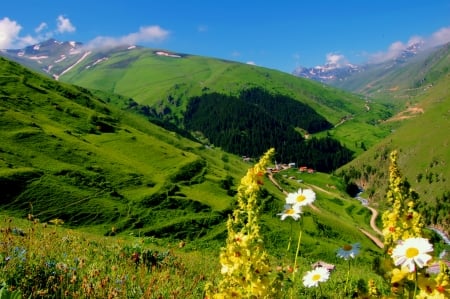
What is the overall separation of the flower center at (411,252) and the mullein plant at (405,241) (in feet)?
0.08

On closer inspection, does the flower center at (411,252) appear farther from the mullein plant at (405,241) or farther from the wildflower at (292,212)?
the wildflower at (292,212)

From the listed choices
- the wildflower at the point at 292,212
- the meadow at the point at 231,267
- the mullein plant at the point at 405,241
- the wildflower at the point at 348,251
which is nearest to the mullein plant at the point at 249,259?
the meadow at the point at 231,267

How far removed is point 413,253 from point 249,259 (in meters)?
1.95

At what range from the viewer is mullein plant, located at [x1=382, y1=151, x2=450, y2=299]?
435 cm

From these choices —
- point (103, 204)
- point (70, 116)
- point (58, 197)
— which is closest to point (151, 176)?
point (103, 204)

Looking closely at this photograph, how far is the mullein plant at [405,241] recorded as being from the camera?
435 centimetres

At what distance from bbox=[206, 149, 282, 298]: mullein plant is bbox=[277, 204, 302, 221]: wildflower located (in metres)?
0.46

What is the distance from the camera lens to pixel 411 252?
3.92m

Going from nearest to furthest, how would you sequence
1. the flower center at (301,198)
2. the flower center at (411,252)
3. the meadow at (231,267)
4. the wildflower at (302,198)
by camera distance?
1. the flower center at (411,252)
2. the meadow at (231,267)
3. the wildflower at (302,198)
4. the flower center at (301,198)

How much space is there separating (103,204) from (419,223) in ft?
140

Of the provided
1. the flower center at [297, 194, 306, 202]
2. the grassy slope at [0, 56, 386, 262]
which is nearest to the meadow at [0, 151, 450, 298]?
the flower center at [297, 194, 306, 202]

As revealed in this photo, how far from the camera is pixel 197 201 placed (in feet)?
169

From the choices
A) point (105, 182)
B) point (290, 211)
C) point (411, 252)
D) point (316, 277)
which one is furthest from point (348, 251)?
point (105, 182)

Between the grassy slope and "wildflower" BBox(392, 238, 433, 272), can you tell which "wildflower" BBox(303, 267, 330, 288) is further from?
the grassy slope
